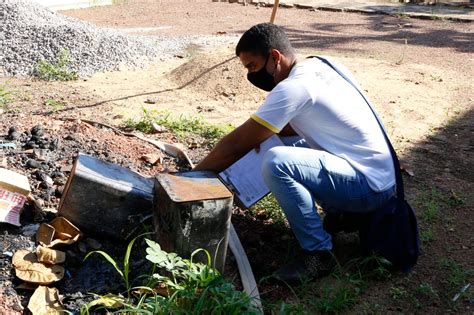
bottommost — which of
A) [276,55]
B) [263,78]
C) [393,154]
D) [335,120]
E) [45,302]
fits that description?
[45,302]

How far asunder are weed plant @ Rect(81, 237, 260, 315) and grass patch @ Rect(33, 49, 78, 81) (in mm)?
4719

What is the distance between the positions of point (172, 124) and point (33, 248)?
8.52ft

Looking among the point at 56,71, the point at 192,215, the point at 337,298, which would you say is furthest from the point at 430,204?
the point at 56,71

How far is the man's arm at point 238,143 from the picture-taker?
350 cm

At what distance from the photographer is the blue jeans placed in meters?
3.55

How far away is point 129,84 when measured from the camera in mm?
7625

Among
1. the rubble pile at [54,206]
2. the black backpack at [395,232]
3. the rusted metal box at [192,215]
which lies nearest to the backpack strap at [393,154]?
the black backpack at [395,232]

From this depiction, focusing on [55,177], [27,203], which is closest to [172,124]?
[55,177]

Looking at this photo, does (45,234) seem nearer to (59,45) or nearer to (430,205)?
(430,205)

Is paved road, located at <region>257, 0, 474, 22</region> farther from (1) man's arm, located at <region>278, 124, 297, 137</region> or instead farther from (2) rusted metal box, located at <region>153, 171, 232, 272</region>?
(2) rusted metal box, located at <region>153, 171, 232, 272</region>

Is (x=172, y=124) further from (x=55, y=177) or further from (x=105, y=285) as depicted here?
(x=105, y=285)

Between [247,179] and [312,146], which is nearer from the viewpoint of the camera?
[312,146]

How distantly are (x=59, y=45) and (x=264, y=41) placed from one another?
201 inches

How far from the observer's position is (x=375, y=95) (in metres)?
7.25
